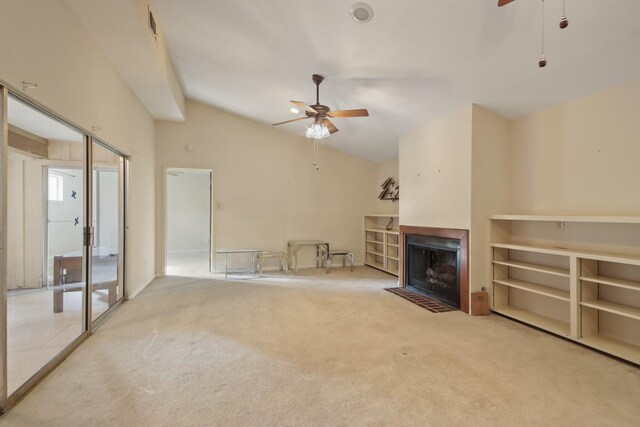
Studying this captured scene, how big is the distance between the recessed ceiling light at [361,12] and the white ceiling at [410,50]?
0.06 meters

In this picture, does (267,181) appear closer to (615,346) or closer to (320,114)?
(320,114)

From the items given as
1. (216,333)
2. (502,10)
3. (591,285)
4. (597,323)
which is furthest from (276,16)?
(597,323)

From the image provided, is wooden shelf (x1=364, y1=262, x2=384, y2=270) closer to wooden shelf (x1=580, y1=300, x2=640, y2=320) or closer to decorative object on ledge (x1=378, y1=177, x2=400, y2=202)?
decorative object on ledge (x1=378, y1=177, x2=400, y2=202)

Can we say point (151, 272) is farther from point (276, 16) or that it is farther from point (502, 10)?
point (502, 10)

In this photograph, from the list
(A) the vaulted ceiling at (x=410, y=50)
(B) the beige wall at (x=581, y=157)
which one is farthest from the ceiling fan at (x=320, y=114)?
(B) the beige wall at (x=581, y=157)

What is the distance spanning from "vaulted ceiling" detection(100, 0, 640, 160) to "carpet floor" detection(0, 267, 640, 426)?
251cm

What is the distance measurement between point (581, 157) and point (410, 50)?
6.74ft

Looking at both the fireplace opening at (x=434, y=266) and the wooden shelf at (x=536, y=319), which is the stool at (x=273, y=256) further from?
the wooden shelf at (x=536, y=319)

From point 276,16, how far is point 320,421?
131 inches

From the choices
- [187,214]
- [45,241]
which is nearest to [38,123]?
[45,241]

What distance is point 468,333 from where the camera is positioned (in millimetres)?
3002

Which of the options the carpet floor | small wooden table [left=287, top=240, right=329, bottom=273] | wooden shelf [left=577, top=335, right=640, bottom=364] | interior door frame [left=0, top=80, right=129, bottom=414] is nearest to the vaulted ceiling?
interior door frame [left=0, top=80, right=129, bottom=414]

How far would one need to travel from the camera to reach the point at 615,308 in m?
2.54

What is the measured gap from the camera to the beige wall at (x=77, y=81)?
1.84 meters
